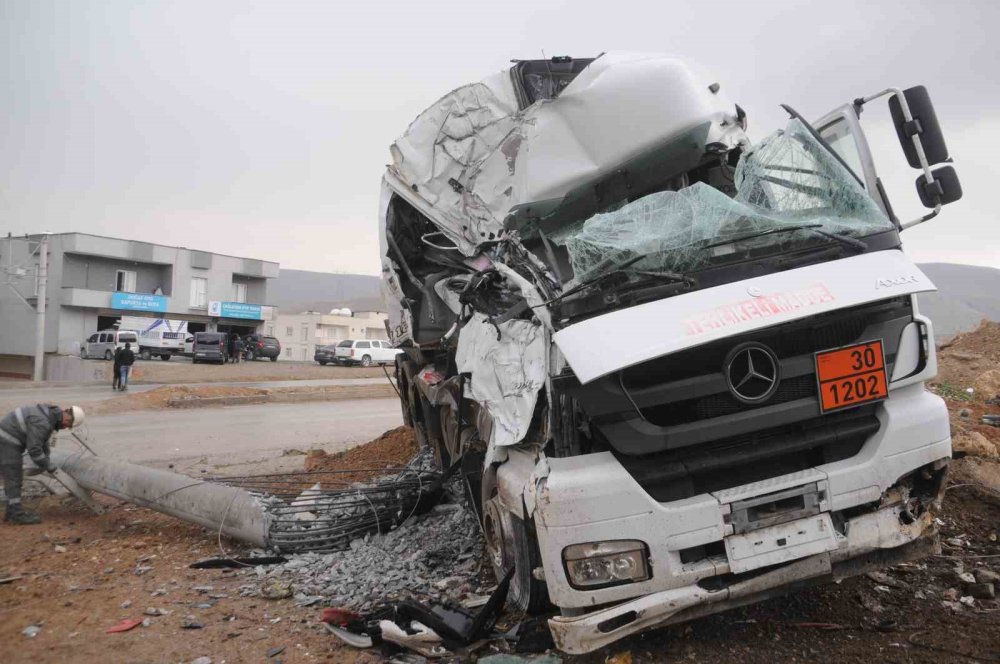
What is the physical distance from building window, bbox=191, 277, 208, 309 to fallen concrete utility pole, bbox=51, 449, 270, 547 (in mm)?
42762

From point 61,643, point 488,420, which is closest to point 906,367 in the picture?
point 488,420

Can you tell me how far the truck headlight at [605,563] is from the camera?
8.38ft

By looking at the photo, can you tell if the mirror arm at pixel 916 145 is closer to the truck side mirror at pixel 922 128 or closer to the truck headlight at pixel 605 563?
the truck side mirror at pixel 922 128

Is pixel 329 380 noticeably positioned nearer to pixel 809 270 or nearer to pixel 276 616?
pixel 276 616

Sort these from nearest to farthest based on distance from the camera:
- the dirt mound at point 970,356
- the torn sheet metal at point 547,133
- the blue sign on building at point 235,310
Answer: the torn sheet metal at point 547,133, the dirt mound at point 970,356, the blue sign on building at point 235,310

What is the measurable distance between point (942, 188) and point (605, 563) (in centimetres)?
245

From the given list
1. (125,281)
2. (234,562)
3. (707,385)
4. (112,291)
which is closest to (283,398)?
(234,562)

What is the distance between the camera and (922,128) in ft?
10.9

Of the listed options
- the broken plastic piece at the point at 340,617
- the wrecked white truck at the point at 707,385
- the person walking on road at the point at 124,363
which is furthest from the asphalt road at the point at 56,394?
the wrecked white truck at the point at 707,385

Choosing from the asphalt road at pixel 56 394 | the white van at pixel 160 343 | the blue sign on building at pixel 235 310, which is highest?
the blue sign on building at pixel 235 310

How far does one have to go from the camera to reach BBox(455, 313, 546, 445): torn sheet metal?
2.85 m

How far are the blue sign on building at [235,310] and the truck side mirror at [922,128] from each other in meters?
47.2

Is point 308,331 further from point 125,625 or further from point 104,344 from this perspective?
point 125,625

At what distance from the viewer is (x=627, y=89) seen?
3740 mm
